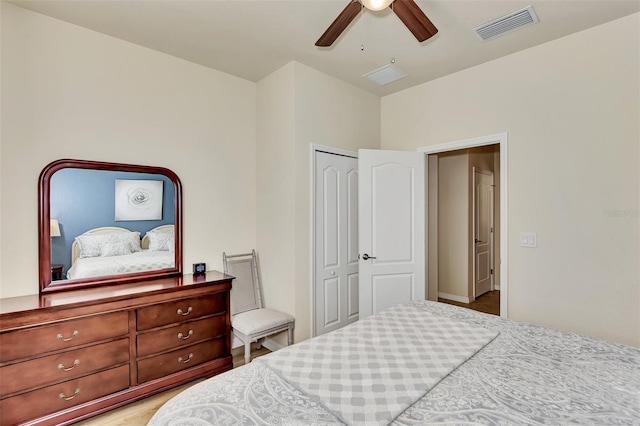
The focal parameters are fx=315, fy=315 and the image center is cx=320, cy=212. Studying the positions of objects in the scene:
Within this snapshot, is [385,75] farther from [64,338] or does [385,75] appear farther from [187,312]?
[64,338]

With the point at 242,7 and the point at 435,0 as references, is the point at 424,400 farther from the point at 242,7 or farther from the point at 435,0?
the point at 242,7

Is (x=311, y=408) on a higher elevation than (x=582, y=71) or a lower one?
lower

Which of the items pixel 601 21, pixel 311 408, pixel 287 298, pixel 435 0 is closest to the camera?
pixel 311 408

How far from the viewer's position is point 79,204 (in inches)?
94.3

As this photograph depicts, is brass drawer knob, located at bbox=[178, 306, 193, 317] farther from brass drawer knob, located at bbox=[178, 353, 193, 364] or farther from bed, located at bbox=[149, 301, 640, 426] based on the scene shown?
bed, located at bbox=[149, 301, 640, 426]

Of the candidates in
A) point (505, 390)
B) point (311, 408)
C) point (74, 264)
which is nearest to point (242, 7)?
point (74, 264)

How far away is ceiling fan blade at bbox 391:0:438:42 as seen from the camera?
156cm

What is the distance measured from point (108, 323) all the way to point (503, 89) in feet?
12.2

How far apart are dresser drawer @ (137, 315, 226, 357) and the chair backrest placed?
Result: 1.04 ft

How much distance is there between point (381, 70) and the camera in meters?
3.14

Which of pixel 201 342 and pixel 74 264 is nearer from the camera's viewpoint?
pixel 74 264

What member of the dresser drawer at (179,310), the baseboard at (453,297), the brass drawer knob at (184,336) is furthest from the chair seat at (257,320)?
the baseboard at (453,297)

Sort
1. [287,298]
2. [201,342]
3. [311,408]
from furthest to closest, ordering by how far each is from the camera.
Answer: [287,298] → [201,342] → [311,408]

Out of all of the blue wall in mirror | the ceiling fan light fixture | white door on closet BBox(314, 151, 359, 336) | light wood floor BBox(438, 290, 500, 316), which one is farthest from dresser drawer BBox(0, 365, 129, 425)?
light wood floor BBox(438, 290, 500, 316)
